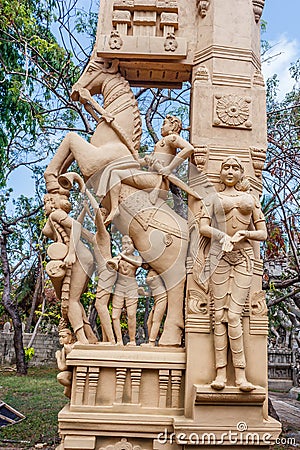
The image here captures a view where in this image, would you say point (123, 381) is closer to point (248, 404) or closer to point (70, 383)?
point (70, 383)

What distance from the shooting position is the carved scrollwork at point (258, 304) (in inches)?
173

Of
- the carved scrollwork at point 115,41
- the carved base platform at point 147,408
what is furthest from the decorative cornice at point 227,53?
the carved base platform at point 147,408

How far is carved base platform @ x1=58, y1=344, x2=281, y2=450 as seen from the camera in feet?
13.4

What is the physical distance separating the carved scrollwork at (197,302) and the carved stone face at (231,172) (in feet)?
3.67

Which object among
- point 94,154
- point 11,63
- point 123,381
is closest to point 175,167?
point 94,154

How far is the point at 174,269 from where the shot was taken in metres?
4.59

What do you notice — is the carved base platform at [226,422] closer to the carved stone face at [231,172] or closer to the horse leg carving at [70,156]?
the carved stone face at [231,172]

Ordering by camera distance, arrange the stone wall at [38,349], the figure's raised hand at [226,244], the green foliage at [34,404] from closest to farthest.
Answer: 1. the figure's raised hand at [226,244]
2. the green foliage at [34,404]
3. the stone wall at [38,349]

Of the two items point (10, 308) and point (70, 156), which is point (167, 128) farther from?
point (10, 308)

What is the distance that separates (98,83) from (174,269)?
7.61 feet

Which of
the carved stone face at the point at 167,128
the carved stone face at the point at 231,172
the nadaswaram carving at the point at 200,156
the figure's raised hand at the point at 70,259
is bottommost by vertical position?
the figure's raised hand at the point at 70,259

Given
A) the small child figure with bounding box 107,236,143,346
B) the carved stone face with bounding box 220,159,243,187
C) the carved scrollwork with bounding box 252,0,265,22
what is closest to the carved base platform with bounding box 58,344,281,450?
the small child figure with bounding box 107,236,143,346

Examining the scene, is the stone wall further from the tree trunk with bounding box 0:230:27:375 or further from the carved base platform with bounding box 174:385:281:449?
the carved base platform with bounding box 174:385:281:449
